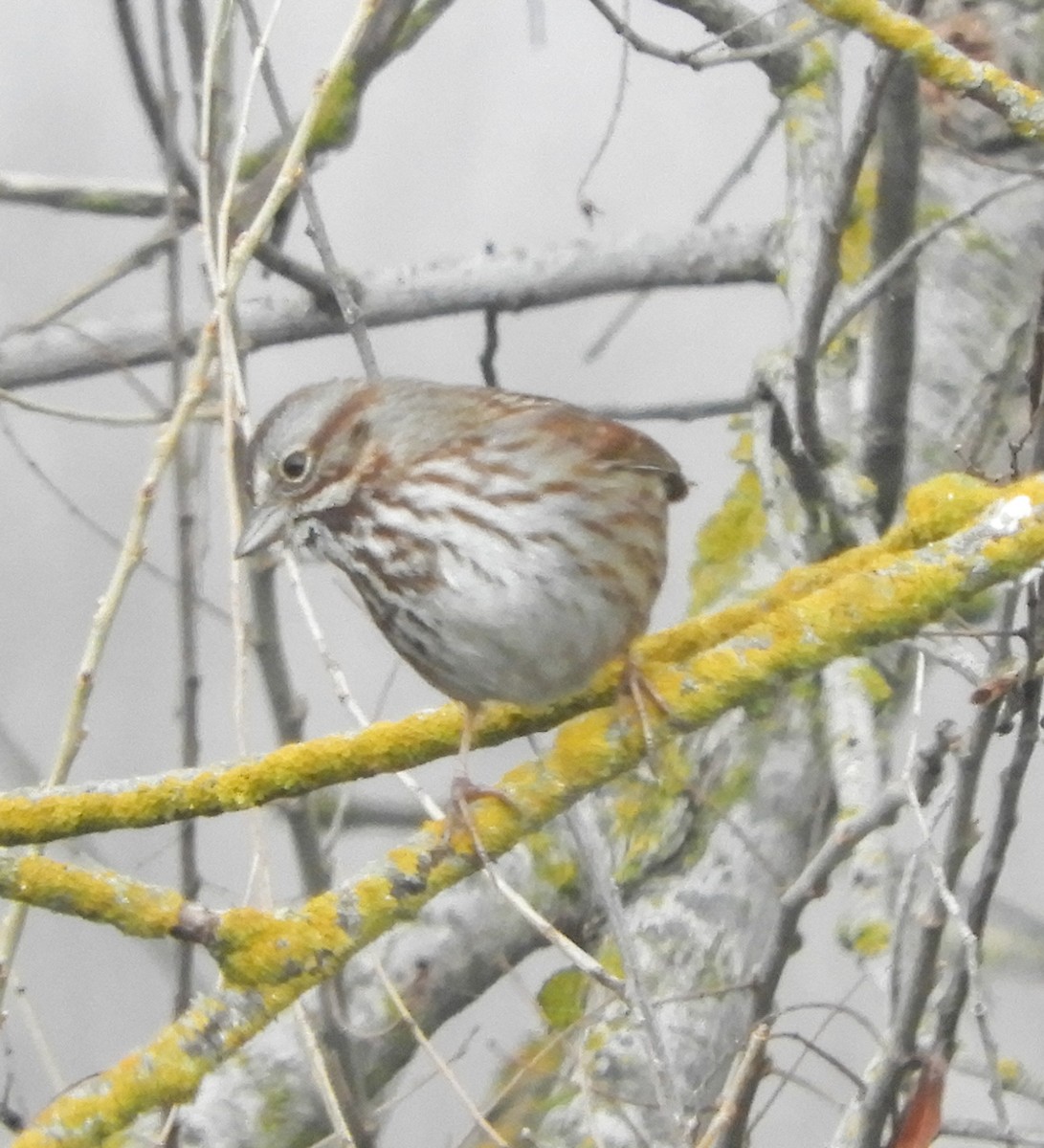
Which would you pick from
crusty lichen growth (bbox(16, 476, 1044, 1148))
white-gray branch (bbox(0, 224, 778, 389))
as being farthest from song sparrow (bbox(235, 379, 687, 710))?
white-gray branch (bbox(0, 224, 778, 389))

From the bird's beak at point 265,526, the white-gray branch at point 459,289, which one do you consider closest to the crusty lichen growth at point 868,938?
the bird's beak at point 265,526

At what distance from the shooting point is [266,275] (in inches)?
108

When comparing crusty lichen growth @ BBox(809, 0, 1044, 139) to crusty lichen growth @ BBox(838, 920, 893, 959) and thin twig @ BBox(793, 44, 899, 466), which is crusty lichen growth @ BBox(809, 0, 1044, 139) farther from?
crusty lichen growth @ BBox(838, 920, 893, 959)

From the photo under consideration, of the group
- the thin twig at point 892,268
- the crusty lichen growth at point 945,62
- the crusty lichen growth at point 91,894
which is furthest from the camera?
the thin twig at point 892,268

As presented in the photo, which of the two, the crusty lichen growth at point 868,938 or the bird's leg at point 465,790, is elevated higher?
the bird's leg at point 465,790

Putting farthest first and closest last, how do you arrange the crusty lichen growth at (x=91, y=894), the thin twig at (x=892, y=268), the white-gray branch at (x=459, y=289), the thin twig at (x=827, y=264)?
the white-gray branch at (x=459, y=289) < the thin twig at (x=892, y=268) < the thin twig at (x=827, y=264) < the crusty lichen growth at (x=91, y=894)

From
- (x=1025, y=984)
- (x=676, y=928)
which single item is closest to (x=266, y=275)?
(x=676, y=928)

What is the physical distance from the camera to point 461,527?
161cm

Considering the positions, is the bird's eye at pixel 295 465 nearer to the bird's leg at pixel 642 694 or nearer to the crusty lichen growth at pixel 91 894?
the bird's leg at pixel 642 694

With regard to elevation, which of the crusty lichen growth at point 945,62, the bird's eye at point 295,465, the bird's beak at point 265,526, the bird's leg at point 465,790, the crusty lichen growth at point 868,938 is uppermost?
the crusty lichen growth at point 945,62

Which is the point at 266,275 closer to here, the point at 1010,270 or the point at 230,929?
the point at 1010,270

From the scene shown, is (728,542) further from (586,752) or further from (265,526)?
(586,752)

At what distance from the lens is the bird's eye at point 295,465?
1.64 m

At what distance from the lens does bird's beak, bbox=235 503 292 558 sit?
1613 millimetres
